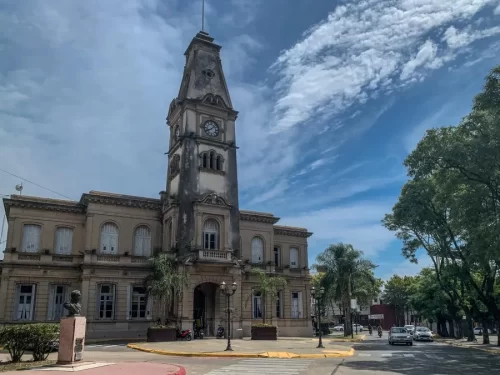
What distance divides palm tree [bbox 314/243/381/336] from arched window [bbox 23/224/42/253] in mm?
23684

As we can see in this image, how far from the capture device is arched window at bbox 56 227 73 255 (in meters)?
34.3

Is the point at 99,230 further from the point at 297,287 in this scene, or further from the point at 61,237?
the point at 297,287

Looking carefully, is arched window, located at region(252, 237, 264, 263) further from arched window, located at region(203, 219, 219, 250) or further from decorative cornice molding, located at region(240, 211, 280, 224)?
arched window, located at region(203, 219, 219, 250)

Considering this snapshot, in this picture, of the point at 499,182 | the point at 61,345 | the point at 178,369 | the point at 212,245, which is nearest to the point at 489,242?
the point at 499,182

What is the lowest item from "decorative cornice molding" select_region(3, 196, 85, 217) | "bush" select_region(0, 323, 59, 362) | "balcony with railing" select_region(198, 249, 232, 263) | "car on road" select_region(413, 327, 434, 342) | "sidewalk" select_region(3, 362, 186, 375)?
"car on road" select_region(413, 327, 434, 342)

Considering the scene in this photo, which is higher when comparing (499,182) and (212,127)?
(212,127)

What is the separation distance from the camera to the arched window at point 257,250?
40844mm

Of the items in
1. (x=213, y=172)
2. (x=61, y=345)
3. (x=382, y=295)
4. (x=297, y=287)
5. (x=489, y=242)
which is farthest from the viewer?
(x=382, y=295)

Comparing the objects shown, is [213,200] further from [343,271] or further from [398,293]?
[398,293]

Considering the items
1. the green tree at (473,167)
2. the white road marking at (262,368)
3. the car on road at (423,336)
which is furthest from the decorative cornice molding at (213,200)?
the car on road at (423,336)

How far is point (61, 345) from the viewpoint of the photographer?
545 inches

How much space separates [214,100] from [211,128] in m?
2.40

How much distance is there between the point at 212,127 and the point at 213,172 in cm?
405

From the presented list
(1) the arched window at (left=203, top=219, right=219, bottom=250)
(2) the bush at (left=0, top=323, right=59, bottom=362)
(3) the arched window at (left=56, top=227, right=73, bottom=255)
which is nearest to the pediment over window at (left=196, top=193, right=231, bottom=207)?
(1) the arched window at (left=203, top=219, right=219, bottom=250)
